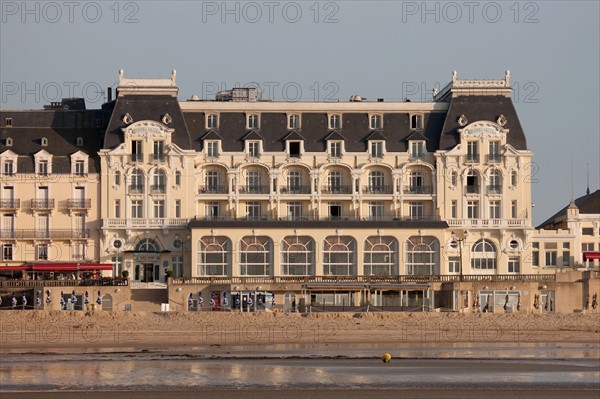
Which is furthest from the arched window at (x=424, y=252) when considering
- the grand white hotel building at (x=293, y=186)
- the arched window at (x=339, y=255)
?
the arched window at (x=339, y=255)

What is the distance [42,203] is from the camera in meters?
101

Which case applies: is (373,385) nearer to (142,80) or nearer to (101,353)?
(101,353)

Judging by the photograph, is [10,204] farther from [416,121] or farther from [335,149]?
[416,121]

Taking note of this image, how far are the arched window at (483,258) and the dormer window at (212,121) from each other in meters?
19.4

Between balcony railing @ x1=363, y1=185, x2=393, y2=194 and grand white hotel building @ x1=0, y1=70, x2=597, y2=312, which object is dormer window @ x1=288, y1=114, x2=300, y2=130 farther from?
balcony railing @ x1=363, y1=185, x2=393, y2=194

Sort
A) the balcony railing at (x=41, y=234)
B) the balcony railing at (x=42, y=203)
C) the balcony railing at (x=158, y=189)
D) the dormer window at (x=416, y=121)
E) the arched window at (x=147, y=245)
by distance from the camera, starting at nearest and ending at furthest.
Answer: the arched window at (x=147, y=245), the balcony railing at (x=41, y=234), the balcony railing at (x=42, y=203), the balcony railing at (x=158, y=189), the dormer window at (x=416, y=121)

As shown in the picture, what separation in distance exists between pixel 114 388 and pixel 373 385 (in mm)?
8434

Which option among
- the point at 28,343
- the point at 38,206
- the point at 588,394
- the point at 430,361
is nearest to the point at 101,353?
the point at 28,343

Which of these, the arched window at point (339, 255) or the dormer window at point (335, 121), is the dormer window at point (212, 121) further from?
the arched window at point (339, 255)

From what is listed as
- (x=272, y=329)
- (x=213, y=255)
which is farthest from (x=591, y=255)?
(x=272, y=329)

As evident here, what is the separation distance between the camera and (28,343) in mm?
69688

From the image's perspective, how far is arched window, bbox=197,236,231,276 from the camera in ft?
325

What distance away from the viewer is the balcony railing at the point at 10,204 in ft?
331

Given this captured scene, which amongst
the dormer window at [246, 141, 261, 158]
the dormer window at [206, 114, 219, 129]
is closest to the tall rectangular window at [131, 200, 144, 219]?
the dormer window at [206, 114, 219, 129]
